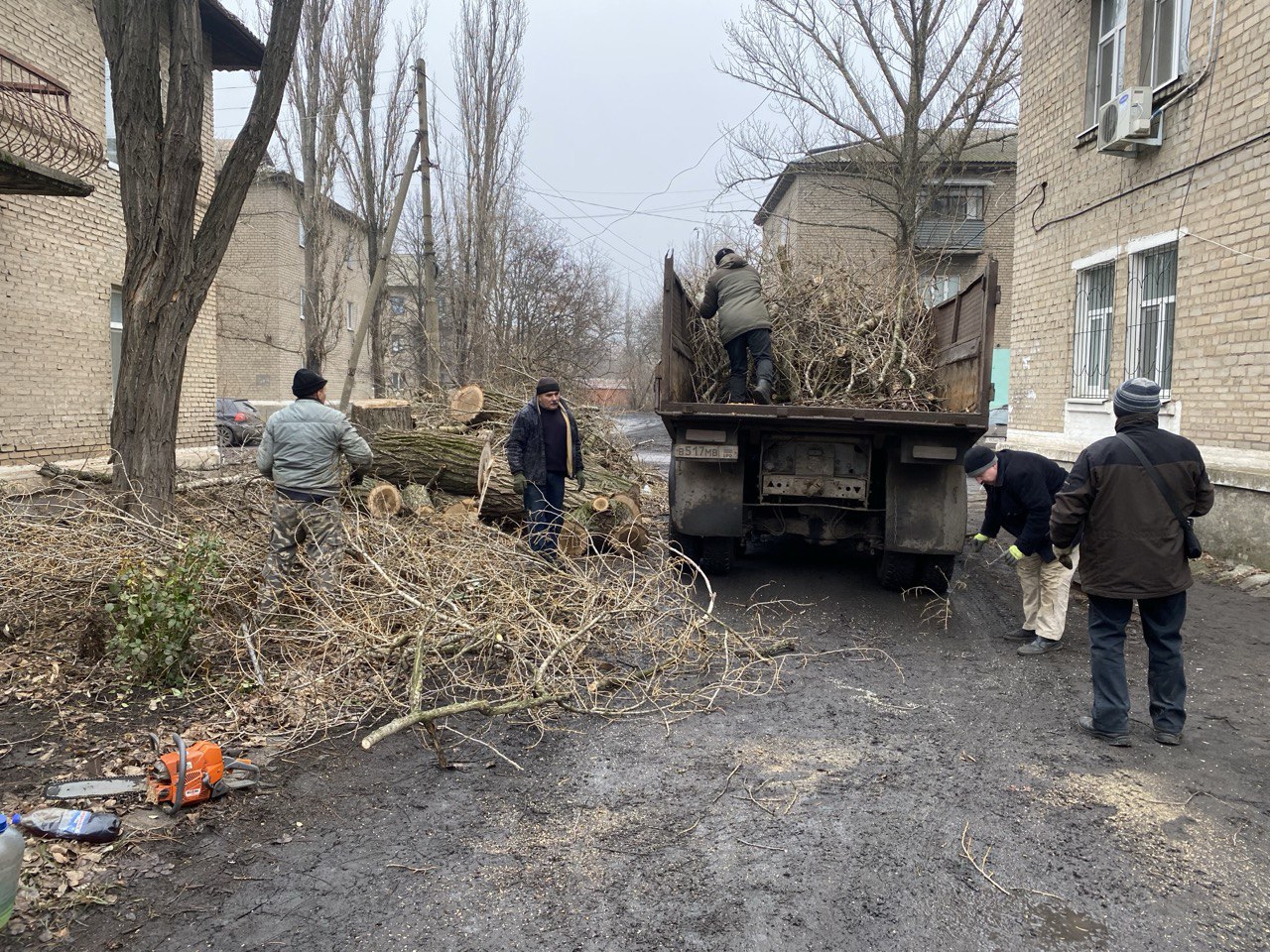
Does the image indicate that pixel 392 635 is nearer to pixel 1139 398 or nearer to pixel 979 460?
pixel 979 460

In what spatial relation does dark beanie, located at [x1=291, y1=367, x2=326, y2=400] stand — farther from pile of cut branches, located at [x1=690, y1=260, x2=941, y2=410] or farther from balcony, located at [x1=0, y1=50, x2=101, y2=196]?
balcony, located at [x1=0, y1=50, x2=101, y2=196]

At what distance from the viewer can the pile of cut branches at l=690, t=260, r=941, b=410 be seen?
7.16 metres

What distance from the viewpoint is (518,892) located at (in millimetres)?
2600

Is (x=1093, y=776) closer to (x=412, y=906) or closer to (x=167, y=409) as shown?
(x=412, y=906)

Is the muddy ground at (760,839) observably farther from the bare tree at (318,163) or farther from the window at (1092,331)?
the bare tree at (318,163)

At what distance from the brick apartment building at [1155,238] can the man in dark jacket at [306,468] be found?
7.55m

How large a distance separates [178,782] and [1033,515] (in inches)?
186

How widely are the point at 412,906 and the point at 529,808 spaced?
2.32ft

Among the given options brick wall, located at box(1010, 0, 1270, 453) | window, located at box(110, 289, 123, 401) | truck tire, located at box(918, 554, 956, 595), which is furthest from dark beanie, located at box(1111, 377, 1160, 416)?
window, located at box(110, 289, 123, 401)

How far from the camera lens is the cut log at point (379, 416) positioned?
9.23 metres

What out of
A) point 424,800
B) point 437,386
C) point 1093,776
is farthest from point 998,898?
point 437,386

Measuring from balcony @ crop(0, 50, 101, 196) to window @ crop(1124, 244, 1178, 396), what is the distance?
1100cm

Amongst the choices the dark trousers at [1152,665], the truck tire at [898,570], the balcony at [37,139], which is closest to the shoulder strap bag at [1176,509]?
the dark trousers at [1152,665]

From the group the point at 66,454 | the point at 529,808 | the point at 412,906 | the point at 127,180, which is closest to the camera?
the point at 412,906
